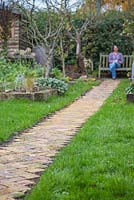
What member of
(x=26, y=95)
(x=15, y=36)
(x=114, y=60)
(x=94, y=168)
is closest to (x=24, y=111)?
(x=26, y=95)

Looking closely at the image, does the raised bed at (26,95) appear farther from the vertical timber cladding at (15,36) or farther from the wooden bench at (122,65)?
the vertical timber cladding at (15,36)

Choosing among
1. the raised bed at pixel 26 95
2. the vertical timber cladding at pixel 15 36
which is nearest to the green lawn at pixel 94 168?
the raised bed at pixel 26 95

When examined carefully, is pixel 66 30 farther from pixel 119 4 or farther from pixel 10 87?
pixel 119 4

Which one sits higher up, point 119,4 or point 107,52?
point 119,4

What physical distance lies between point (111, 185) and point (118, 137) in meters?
1.95

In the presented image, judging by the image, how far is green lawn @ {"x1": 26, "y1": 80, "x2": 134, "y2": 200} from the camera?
330cm

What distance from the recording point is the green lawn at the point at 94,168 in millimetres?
3301

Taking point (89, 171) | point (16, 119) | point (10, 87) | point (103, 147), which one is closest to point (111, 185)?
point (89, 171)

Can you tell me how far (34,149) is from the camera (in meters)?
4.94

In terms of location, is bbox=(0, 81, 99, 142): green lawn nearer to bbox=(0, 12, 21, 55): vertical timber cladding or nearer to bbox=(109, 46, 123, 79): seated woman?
bbox=(109, 46, 123, 79): seated woman

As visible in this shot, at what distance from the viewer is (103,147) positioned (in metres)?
4.83

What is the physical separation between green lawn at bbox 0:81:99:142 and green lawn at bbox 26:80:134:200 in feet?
3.11

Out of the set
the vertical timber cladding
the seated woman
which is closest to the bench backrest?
the seated woman

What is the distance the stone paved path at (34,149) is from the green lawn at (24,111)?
17 centimetres
